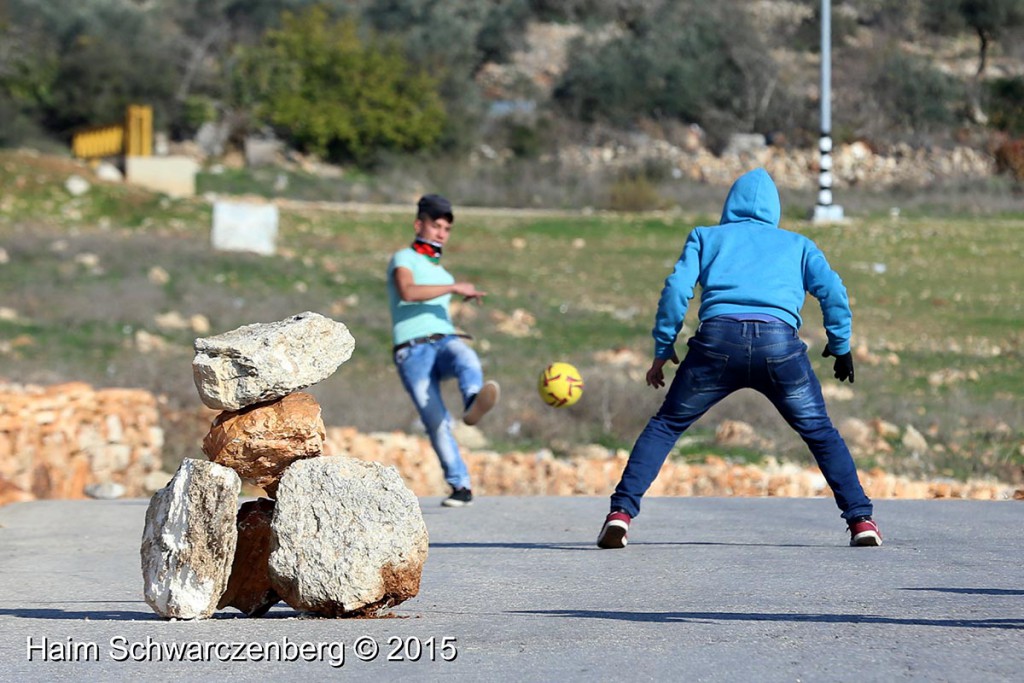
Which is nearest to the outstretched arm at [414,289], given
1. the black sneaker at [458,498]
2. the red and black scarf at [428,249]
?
the red and black scarf at [428,249]

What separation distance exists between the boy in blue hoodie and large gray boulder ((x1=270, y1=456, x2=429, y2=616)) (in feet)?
6.25

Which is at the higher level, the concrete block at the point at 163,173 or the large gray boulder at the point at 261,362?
the large gray boulder at the point at 261,362

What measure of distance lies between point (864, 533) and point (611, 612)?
7.12 feet

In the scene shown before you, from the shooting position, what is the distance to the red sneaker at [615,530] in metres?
8.31

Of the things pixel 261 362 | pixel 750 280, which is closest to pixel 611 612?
pixel 261 362

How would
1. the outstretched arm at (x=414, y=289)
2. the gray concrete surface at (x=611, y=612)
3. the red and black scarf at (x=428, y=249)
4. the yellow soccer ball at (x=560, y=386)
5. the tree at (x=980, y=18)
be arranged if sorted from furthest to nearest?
the tree at (x=980, y=18) → the yellow soccer ball at (x=560, y=386) → the red and black scarf at (x=428, y=249) → the outstretched arm at (x=414, y=289) → the gray concrete surface at (x=611, y=612)

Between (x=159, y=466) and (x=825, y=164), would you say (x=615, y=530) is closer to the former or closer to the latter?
(x=159, y=466)

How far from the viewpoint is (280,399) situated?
22.3ft

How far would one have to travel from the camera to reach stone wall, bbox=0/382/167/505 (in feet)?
43.2

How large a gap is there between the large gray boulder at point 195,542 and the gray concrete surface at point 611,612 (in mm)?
115

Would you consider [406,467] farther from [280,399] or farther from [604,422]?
[280,399]

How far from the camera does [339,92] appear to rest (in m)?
50.1

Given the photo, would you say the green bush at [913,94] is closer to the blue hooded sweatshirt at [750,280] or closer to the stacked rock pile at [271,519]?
the blue hooded sweatshirt at [750,280]

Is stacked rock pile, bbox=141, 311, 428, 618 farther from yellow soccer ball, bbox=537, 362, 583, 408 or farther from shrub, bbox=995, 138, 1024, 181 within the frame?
shrub, bbox=995, 138, 1024, 181
